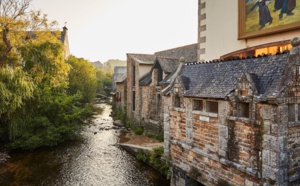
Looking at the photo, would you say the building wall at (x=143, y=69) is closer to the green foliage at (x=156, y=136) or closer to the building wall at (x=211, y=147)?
the green foliage at (x=156, y=136)

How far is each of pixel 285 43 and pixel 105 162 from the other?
40.6 ft

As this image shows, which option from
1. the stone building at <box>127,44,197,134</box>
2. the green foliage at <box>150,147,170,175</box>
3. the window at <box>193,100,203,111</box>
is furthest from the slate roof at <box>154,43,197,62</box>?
the window at <box>193,100,203,111</box>

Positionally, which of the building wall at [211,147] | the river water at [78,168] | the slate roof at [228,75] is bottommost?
the river water at [78,168]

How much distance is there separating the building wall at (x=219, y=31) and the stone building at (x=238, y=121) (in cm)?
239

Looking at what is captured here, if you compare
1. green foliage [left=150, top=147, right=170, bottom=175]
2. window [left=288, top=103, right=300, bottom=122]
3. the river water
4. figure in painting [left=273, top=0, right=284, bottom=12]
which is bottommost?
the river water

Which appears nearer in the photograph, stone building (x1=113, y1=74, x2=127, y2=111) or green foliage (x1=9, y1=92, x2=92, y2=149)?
green foliage (x1=9, y1=92, x2=92, y2=149)

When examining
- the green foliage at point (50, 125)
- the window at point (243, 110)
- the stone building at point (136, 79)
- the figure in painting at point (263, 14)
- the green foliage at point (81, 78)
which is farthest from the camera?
the green foliage at point (81, 78)

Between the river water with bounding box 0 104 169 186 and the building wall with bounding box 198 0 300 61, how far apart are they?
7608 millimetres

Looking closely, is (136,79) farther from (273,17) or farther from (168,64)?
(273,17)

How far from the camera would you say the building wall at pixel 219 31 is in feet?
30.5

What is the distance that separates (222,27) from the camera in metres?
9.96

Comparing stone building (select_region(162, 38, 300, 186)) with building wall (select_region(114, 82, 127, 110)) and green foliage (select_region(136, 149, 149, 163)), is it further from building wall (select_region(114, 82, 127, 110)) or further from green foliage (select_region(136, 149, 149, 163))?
building wall (select_region(114, 82, 127, 110))

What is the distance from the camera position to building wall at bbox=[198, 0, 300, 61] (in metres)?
9.29

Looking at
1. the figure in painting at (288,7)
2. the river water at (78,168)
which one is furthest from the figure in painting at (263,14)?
the river water at (78,168)
